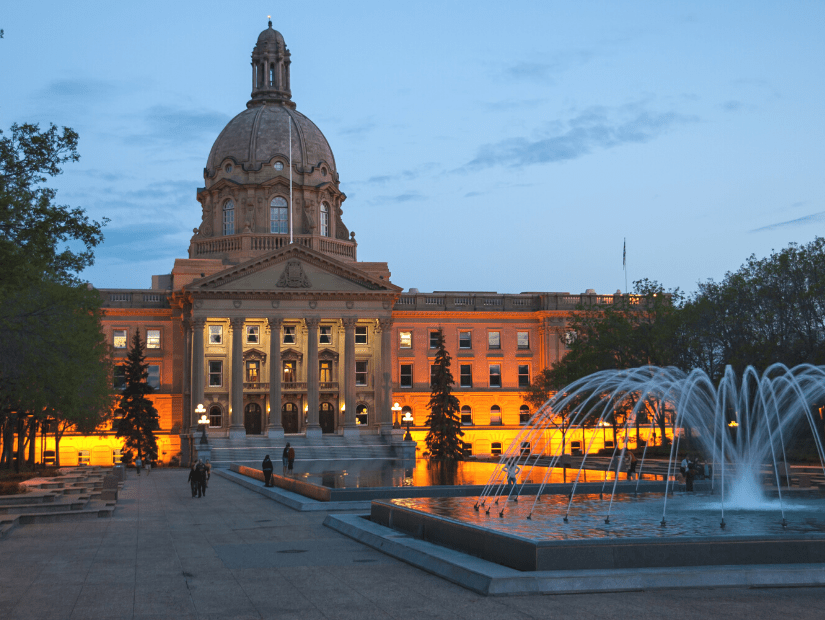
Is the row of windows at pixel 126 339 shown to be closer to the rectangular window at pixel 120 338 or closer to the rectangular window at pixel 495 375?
the rectangular window at pixel 120 338

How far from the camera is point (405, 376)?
3501 inches

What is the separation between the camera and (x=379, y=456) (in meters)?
73.5

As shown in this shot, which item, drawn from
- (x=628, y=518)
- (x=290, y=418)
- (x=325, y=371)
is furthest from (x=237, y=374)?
(x=628, y=518)

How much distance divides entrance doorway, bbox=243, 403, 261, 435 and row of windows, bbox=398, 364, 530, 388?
1359 centimetres

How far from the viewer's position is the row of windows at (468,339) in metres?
89.2

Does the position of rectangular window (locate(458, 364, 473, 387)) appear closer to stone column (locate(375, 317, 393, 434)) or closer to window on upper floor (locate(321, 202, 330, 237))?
stone column (locate(375, 317, 393, 434))

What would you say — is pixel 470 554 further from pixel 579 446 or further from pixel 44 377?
pixel 579 446

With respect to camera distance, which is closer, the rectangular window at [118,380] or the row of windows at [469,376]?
the rectangular window at [118,380]

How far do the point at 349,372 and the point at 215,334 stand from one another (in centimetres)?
1173

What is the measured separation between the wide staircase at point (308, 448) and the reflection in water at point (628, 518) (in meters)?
45.2

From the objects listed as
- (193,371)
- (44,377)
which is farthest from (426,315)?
(44,377)

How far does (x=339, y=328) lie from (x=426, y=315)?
1018 centimetres

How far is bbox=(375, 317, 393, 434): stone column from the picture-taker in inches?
3132

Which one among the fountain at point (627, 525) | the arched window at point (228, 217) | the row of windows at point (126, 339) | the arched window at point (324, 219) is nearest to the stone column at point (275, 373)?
the row of windows at point (126, 339)
